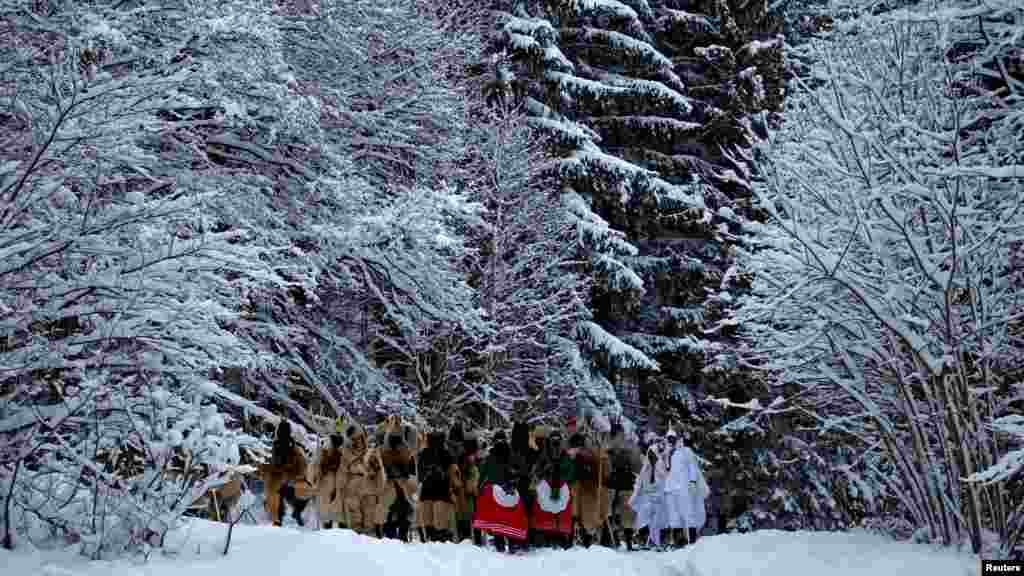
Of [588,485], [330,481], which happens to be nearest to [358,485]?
[330,481]

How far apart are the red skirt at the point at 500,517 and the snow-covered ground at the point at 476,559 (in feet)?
1.14

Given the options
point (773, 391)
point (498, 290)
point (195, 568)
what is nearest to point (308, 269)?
point (498, 290)

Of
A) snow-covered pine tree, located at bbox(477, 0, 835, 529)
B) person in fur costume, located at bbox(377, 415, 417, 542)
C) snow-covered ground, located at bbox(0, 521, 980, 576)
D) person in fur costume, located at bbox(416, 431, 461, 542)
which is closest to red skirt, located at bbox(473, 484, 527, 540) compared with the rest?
snow-covered ground, located at bbox(0, 521, 980, 576)

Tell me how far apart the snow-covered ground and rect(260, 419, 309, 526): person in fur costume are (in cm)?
228

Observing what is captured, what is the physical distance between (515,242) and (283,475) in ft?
38.9

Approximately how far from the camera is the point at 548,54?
29.4m

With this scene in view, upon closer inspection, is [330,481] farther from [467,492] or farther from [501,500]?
[501,500]

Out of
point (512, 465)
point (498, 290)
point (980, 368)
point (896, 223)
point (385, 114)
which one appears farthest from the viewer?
point (498, 290)

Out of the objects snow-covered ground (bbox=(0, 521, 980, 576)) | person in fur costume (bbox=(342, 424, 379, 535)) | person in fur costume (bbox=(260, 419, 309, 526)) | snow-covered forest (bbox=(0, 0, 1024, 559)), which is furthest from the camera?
person in fur costume (bbox=(342, 424, 379, 535))

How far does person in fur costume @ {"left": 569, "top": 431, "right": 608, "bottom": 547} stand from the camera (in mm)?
17688

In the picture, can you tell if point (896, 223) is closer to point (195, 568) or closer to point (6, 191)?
point (195, 568)

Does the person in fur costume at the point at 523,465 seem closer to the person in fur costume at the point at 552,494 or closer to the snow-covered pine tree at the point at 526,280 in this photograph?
the person in fur costume at the point at 552,494

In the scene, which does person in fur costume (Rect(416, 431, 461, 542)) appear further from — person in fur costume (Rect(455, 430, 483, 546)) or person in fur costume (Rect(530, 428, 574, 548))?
person in fur costume (Rect(530, 428, 574, 548))

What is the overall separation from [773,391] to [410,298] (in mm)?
10673
